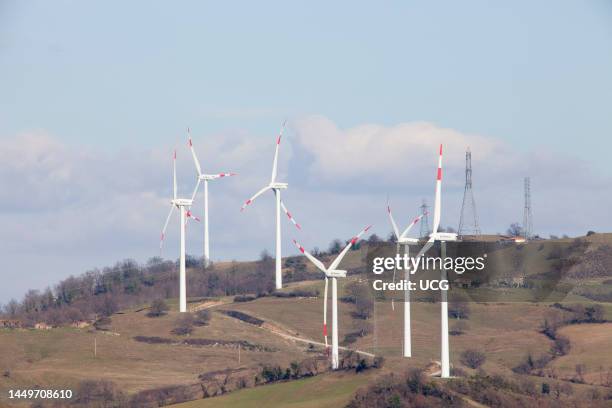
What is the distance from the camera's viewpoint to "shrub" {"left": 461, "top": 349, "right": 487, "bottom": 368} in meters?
187

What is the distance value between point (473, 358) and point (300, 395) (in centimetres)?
4103

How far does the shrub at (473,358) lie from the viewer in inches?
7367

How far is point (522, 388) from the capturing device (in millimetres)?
156000

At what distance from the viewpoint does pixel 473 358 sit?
190 meters

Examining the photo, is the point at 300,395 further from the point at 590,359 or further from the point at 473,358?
the point at 590,359

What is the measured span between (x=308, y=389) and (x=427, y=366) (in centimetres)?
1415

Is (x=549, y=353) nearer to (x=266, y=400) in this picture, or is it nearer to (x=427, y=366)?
(x=427, y=366)

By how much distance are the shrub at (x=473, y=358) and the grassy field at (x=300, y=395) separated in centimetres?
2864

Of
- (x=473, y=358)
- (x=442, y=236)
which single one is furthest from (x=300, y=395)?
(x=473, y=358)

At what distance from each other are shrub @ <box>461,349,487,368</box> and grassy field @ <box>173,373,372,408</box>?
28637mm

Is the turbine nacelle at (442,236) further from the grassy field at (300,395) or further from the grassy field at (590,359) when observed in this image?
the grassy field at (590,359)

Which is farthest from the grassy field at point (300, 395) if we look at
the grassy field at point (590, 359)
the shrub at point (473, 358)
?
the grassy field at point (590, 359)

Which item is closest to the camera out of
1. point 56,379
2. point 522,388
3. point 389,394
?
point 389,394

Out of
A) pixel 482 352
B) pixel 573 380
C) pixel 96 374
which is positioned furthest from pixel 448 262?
pixel 96 374
